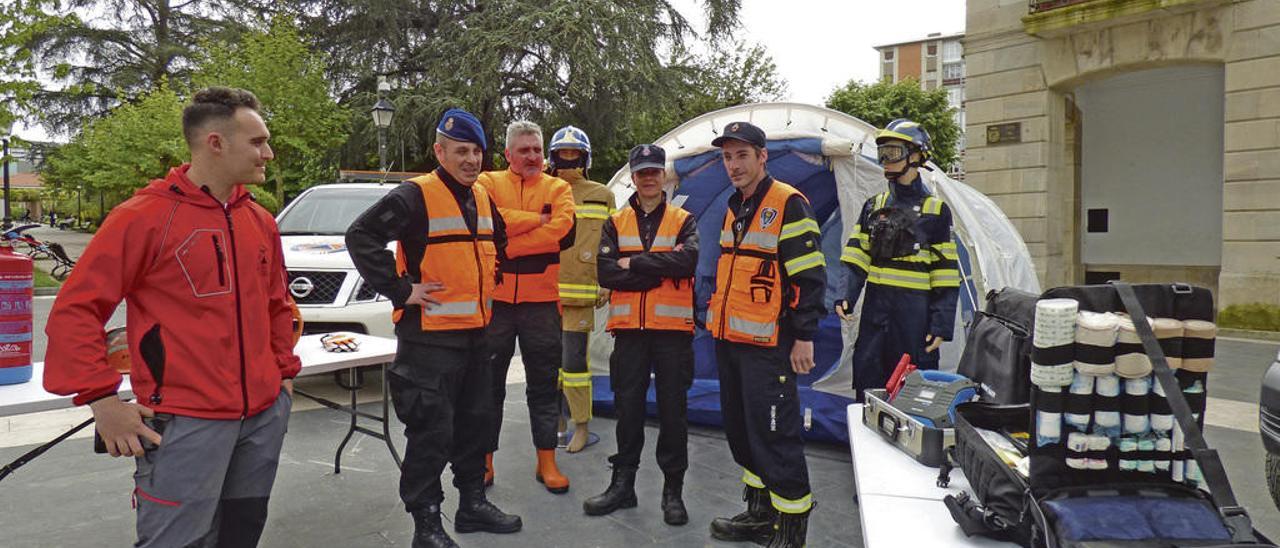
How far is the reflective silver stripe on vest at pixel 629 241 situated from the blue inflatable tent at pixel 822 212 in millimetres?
1712

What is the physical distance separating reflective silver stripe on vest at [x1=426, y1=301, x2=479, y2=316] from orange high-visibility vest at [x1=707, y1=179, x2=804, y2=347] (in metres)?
1.16

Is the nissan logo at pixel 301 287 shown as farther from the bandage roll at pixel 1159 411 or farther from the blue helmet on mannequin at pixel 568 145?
the bandage roll at pixel 1159 411

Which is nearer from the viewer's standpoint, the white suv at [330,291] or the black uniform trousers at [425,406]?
the black uniform trousers at [425,406]

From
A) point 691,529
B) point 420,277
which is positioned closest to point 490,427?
point 420,277

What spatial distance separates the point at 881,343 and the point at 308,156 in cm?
1877

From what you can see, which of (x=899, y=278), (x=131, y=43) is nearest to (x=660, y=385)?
(x=899, y=278)

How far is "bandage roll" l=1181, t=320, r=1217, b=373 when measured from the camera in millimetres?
1746

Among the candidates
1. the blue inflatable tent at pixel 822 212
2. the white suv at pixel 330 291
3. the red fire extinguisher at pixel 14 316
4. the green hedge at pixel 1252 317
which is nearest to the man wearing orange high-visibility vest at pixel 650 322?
the blue inflatable tent at pixel 822 212

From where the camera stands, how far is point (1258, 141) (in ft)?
36.6

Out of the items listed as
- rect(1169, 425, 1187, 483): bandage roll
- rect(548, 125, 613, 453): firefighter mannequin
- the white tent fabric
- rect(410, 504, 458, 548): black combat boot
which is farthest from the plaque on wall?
rect(1169, 425, 1187, 483): bandage roll

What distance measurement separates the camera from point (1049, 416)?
5.78 ft

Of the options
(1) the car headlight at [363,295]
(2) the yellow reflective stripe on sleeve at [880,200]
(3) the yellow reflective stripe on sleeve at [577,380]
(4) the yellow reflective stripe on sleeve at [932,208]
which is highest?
(2) the yellow reflective stripe on sleeve at [880,200]

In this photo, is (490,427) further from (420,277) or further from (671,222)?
(671,222)

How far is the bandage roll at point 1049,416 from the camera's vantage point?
1761mm
